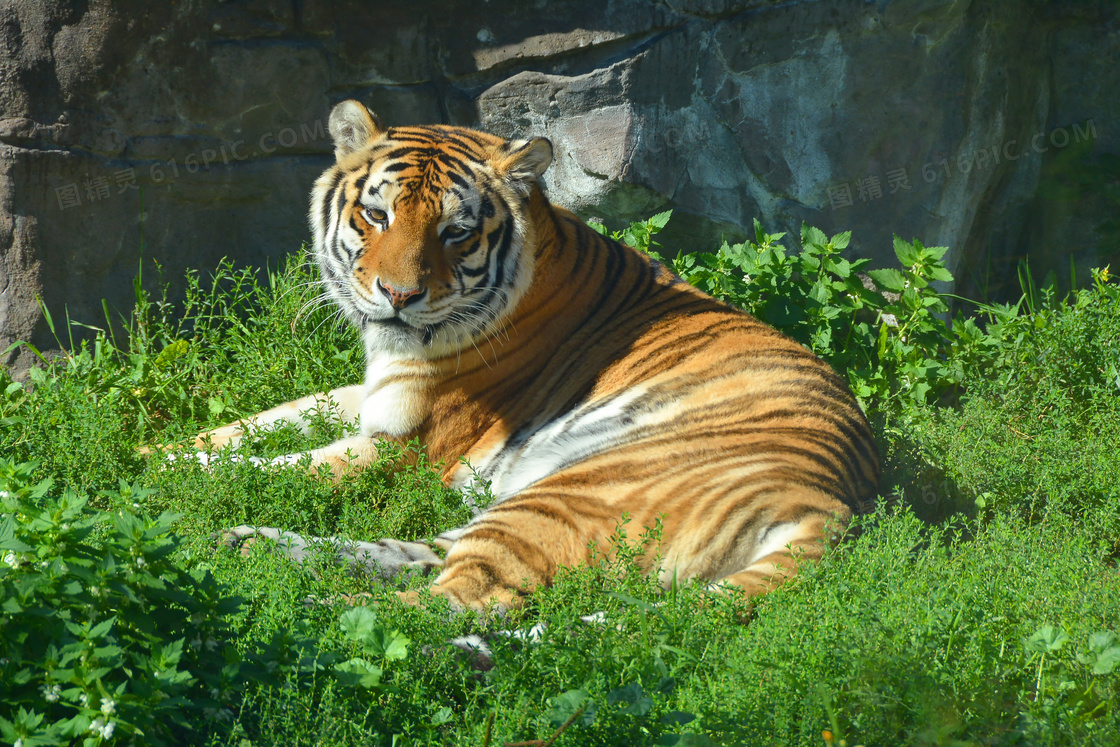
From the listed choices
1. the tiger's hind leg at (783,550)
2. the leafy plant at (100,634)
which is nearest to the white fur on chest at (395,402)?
the tiger's hind leg at (783,550)

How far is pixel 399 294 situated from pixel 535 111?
2.20m

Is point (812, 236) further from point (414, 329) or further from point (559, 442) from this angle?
point (414, 329)

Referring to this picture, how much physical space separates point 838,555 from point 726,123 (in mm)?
3173

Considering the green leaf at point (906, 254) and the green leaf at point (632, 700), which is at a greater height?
the green leaf at point (906, 254)

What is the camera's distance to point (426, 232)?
354 centimetres

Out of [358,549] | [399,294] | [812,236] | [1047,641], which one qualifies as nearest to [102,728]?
[358,549]

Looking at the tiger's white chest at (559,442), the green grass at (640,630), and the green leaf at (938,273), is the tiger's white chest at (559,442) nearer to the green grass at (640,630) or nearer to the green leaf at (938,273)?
the green grass at (640,630)

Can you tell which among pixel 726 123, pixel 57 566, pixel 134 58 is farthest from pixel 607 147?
pixel 57 566

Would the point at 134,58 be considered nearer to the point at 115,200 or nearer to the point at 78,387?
the point at 115,200

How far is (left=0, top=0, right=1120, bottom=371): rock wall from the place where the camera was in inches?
184

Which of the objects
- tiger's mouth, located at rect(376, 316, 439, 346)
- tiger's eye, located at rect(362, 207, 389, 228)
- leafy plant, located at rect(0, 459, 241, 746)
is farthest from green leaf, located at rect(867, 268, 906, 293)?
leafy plant, located at rect(0, 459, 241, 746)

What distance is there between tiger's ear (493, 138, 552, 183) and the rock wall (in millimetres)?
1463

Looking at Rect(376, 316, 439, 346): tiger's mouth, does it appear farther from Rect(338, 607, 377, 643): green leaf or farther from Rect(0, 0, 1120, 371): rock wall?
Rect(0, 0, 1120, 371): rock wall

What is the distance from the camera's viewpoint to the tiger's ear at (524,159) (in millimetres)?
3676
